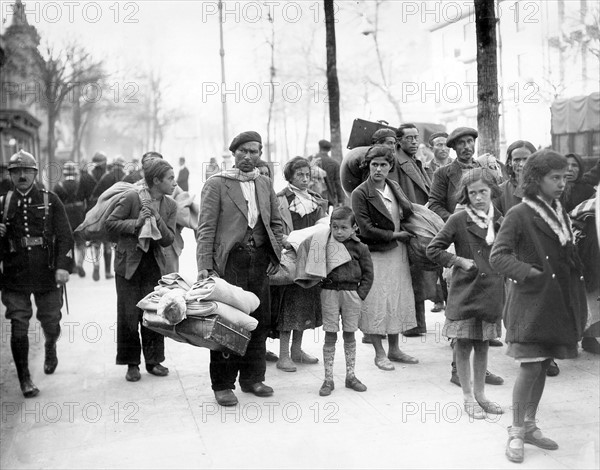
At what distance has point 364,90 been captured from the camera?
4428cm

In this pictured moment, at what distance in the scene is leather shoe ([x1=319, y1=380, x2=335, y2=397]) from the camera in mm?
5906

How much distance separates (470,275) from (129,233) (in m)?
3.04

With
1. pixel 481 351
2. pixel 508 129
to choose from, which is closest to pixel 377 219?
pixel 481 351

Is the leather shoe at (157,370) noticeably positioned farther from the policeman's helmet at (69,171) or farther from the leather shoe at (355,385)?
the policeman's helmet at (69,171)

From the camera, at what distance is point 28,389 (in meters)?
6.29

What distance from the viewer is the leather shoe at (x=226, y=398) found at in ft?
18.9

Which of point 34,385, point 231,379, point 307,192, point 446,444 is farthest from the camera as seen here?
point 307,192

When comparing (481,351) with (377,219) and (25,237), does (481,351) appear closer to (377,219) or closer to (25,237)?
(377,219)

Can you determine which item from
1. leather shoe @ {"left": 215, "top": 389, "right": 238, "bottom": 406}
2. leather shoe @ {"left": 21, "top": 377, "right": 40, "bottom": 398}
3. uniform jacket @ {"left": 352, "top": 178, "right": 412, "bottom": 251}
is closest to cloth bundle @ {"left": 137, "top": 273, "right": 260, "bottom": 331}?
leather shoe @ {"left": 215, "top": 389, "right": 238, "bottom": 406}

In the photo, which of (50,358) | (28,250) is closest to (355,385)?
(50,358)

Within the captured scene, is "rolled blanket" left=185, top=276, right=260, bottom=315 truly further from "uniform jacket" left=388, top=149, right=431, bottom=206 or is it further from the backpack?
"uniform jacket" left=388, top=149, right=431, bottom=206

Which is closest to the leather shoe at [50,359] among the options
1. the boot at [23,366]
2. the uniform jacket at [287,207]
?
the boot at [23,366]

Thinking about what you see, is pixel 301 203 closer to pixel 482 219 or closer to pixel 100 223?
pixel 100 223

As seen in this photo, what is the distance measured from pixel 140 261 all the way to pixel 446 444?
326 centimetres
